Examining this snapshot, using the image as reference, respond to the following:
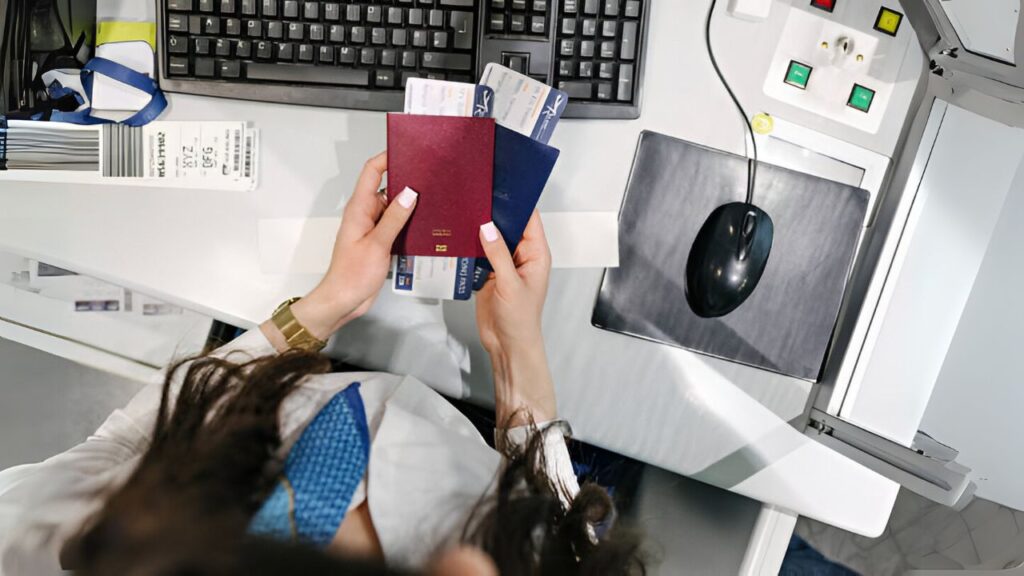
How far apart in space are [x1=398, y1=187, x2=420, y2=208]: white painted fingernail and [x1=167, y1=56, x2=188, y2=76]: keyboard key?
0.26m

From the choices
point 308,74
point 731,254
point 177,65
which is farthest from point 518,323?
point 177,65

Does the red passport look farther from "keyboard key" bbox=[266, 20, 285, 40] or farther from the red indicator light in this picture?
the red indicator light

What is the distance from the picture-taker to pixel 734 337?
72cm

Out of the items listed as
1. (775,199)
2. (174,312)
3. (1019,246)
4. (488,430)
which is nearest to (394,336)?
(488,430)

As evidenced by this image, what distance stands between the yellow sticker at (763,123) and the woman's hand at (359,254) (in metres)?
0.35

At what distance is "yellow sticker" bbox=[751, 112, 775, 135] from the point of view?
2.28ft

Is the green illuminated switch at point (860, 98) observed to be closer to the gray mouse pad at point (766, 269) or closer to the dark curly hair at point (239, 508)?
the gray mouse pad at point (766, 269)

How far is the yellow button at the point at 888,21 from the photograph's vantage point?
2.20 feet

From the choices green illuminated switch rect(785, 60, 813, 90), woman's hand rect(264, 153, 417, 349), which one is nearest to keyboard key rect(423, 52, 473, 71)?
woman's hand rect(264, 153, 417, 349)

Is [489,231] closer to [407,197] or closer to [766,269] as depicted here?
[407,197]

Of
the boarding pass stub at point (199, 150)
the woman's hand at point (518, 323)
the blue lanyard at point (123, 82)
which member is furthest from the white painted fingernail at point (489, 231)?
the blue lanyard at point (123, 82)

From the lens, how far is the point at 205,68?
699mm

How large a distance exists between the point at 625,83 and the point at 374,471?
435 mm

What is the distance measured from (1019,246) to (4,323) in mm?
1024
